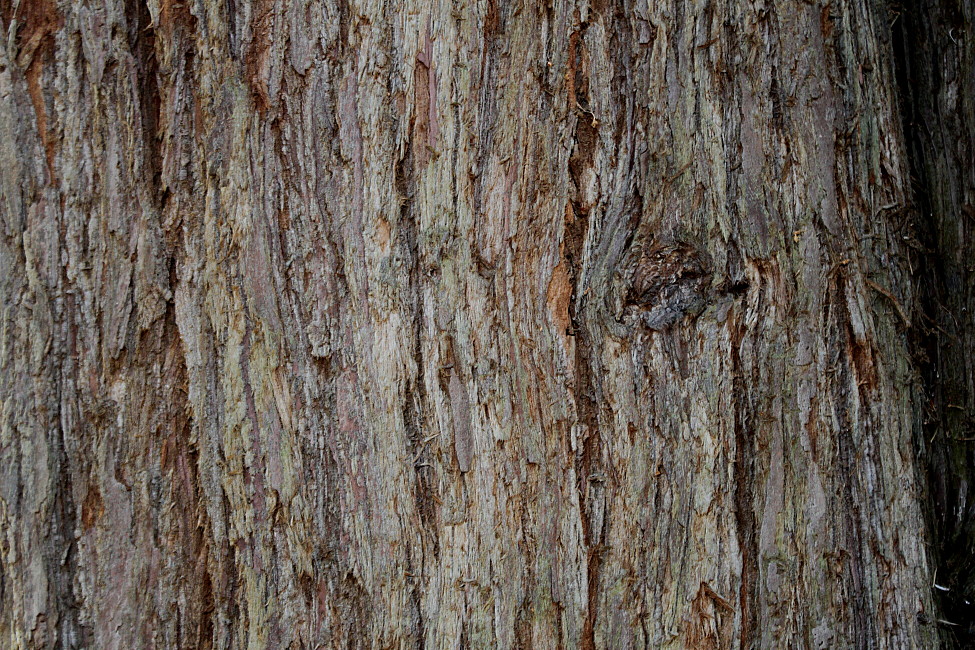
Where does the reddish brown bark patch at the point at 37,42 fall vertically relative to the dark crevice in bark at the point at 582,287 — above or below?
above

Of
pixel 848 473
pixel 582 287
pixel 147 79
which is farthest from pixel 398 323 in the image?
pixel 848 473

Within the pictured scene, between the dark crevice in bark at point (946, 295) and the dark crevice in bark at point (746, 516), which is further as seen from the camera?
the dark crevice in bark at point (946, 295)

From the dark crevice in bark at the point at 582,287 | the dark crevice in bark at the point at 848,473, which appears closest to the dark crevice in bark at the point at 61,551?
the dark crevice in bark at the point at 582,287

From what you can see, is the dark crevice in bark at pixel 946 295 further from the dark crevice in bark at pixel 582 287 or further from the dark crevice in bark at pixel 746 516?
the dark crevice in bark at pixel 582 287

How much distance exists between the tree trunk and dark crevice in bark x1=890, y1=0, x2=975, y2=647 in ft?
1.73

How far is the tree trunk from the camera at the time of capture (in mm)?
1501

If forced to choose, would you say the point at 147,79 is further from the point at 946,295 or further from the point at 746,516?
the point at 946,295

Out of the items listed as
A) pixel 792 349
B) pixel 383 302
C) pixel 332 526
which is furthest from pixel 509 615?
pixel 792 349

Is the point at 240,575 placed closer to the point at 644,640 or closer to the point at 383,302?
the point at 383,302

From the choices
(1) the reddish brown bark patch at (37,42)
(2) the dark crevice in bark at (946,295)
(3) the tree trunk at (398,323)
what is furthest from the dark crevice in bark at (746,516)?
(1) the reddish brown bark patch at (37,42)

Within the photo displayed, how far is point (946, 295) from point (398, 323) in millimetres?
1314

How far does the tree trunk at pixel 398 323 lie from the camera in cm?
150

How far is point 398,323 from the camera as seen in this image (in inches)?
59.2

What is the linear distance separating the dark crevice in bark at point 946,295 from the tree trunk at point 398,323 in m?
0.53
